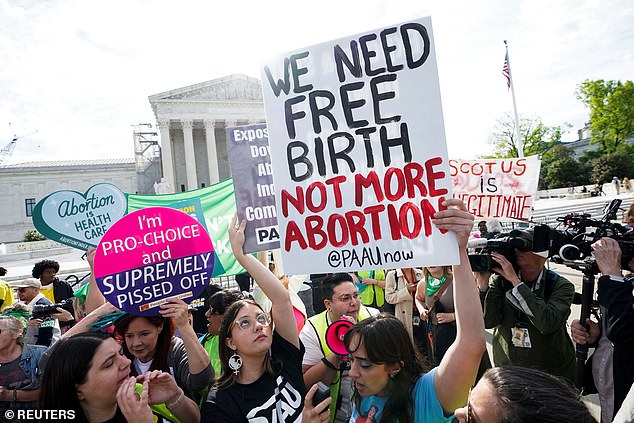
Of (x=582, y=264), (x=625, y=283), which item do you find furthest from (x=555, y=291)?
(x=625, y=283)

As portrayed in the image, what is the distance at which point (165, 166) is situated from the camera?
44500mm

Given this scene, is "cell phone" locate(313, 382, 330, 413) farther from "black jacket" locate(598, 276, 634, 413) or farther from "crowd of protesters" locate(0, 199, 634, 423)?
"black jacket" locate(598, 276, 634, 413)

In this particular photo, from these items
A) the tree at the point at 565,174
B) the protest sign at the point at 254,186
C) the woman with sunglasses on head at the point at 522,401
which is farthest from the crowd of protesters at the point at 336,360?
the tree at the point at 565,174

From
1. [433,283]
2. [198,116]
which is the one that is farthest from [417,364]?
[198,116]

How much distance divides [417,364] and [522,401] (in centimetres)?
63

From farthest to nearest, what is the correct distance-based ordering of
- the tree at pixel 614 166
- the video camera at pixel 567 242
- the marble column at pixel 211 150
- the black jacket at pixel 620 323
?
the marble column at pixel 211 150 < the tree at pixel 614 166 < the video camera at pixel 567 242 < the black jacket at pixel 620 323

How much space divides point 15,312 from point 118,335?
4.36 ft

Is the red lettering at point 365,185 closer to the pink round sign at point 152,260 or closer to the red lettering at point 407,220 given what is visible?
the red lettering at point 407,220

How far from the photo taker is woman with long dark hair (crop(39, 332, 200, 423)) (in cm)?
176

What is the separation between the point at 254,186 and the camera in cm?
265

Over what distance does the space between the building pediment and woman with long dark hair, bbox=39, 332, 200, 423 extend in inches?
1795

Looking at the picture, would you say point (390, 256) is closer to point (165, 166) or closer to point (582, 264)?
point (582, 264)

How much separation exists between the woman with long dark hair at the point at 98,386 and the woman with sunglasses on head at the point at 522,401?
1298 millimetres

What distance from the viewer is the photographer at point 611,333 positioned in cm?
198
